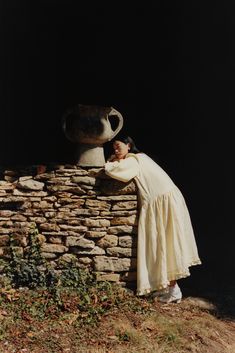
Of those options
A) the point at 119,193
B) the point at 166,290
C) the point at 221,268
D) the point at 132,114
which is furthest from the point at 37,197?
the point at 132,114

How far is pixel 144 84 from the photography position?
7816 millimetres

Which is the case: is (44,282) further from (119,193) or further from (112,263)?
(119,193)

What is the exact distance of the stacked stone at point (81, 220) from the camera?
4.54 metres

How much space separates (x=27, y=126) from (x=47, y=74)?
102 centimetres

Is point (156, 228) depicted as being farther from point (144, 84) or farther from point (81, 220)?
point (144, 84)

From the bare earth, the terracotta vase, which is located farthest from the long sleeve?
the bare earth

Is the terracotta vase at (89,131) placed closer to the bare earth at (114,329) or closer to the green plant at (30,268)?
the green plant at (30,268)

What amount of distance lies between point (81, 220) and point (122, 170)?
2.41ft

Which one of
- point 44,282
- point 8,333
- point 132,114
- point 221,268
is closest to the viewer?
point 8,333

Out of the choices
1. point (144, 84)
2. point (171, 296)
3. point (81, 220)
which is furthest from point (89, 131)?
point (144, 84)

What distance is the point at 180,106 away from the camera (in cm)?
801

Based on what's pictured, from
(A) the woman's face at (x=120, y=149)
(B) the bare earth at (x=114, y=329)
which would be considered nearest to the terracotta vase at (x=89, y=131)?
(A) the woman's face at (x=120, y=149)

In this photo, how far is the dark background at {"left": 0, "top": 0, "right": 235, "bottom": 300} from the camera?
256 inches

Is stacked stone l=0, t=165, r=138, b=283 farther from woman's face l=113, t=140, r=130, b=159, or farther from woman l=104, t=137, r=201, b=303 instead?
woman's face l=113, t=140, r=130, b=159
